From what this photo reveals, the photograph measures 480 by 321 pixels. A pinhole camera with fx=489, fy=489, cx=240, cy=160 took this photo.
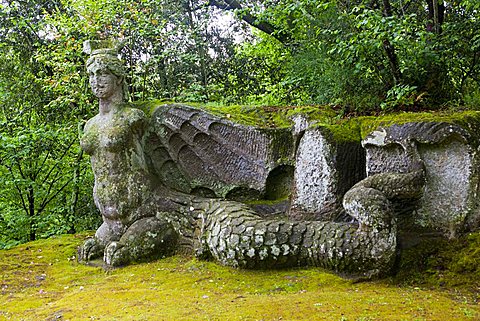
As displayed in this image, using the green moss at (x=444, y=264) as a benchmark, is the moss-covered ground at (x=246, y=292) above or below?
below

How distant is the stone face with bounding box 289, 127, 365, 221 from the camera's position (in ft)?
14.5

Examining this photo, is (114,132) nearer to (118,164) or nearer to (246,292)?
(118,164)

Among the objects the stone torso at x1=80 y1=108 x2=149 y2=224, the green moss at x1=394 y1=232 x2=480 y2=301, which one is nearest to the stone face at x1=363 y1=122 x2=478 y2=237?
the green moss at x1=394 y1=232 x2=480 y2=301

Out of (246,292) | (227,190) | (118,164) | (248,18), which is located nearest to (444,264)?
(246,292)

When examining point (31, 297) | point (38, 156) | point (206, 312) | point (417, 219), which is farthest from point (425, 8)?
point (38, 156)

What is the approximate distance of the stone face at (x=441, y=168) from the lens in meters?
3.83

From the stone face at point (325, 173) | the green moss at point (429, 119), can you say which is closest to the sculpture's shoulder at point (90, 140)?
the stone face at point (325, 173)

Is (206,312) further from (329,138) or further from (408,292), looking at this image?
(329,138)

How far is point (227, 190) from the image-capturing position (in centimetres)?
532

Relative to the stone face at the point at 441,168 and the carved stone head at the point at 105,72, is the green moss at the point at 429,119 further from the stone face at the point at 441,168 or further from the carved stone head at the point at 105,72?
the carved stone head at the point at 105,72

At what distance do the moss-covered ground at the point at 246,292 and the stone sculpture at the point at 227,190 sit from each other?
18cm

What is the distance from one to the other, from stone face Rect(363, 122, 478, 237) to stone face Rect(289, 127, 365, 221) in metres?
Answer: 0.36

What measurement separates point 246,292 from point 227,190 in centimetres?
177

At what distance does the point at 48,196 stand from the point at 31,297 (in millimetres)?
5254
